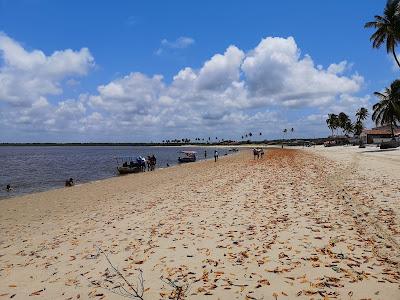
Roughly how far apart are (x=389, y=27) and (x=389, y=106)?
27413 millimetres

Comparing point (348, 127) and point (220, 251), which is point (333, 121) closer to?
point (348, 127)

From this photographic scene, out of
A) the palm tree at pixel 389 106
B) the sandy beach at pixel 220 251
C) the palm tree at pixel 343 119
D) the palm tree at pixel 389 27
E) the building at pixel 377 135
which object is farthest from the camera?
the palm tree at pixel 343 119

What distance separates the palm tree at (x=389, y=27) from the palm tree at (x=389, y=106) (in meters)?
20.9

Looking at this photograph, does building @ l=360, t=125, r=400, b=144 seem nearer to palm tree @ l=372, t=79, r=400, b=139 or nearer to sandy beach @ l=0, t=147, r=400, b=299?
palm tree @ l=372, t=79, r=400, b=139

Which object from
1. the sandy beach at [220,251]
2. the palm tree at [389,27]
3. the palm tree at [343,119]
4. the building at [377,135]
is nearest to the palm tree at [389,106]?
the palm tree at [389,27]

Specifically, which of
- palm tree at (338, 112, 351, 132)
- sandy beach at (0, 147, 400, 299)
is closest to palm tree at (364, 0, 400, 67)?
sandy beach at (0, 147, 400, 299)

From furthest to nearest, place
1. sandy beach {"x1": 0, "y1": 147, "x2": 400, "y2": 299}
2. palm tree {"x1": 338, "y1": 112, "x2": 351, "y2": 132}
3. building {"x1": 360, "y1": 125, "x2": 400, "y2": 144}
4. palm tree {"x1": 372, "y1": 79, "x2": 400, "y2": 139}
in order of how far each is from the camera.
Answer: palm tree {"x1": 338, "y1": 112, "x2": 351, "y2": 132} → building {"x1": 360, "y1": 125, "x2": 400, "y2": 144} → palm tree {"x1": 372, "y1": 79, "x2": 400, "y2": 139} → sandy beach {"x1": 0, "y1": 147, "x2": 400, "y2": 299}

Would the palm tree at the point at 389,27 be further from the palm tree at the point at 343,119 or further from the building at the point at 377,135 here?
the palm tree at the point at 343,119

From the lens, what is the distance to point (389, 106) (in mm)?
80562

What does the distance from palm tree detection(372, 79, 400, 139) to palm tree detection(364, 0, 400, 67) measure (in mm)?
20930

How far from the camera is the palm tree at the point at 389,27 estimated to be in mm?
57344

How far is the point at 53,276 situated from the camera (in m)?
8.65

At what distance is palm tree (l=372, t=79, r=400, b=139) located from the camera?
7825 centimetres

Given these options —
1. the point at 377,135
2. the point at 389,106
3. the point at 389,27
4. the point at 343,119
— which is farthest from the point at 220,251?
the point at 343,119
